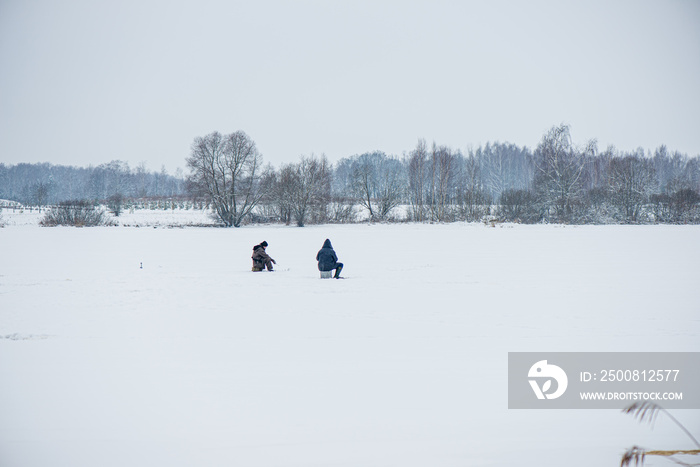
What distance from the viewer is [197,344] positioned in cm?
707

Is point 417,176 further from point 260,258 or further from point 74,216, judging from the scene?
point 260,258

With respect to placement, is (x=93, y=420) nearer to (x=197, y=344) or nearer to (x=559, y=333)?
(x=197, y=344)

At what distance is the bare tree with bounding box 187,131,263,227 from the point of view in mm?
47656

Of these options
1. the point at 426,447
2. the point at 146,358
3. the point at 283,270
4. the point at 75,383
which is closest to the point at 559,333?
the point at 426,447

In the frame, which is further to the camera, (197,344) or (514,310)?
(514,310)

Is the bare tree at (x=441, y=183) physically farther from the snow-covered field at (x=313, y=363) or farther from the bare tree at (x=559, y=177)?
the snow-covered field at (x=313, y=363)

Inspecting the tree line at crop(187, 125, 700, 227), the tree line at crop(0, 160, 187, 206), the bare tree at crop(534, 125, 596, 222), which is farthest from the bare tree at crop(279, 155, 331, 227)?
the tree line at crop(0, 160, 187, 206)

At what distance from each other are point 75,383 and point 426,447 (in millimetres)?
3957

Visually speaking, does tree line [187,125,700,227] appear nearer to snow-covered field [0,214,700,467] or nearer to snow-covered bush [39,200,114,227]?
snow-covered bush [39,200,114,227]

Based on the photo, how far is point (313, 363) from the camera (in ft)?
20.3

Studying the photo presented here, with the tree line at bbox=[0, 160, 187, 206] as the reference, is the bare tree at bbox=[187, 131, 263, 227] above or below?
below

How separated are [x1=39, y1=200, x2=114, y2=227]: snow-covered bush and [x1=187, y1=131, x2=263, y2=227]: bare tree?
9.00 m

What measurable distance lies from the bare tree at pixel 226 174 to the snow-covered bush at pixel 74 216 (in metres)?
9.00

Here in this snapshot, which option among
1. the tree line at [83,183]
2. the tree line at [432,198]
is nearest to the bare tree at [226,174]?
the tree line at [432,198]
